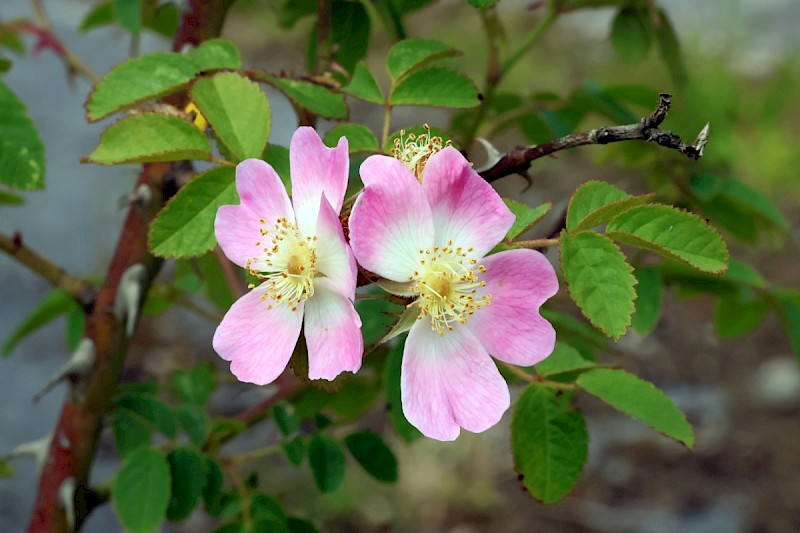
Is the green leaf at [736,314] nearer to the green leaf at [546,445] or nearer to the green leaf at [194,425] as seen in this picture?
the green leaf at [546,445]

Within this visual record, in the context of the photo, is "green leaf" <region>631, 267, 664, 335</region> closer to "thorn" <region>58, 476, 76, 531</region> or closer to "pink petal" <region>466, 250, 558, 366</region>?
"pink petal" <region>466, 250, 558, 366</region>

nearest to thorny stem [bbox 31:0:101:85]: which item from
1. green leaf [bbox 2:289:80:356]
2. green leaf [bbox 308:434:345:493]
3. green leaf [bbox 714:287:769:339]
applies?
green leaf [bbox 2:289:80:356]

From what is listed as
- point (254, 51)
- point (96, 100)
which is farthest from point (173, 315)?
point (96, 100)

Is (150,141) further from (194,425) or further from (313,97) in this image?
(194,425)

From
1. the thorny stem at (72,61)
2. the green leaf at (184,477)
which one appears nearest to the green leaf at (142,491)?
the green leaf at (184,477)

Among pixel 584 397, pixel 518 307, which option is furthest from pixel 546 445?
pixel 584 397

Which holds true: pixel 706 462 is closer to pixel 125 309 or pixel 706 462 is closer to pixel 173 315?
pixel 173 315
